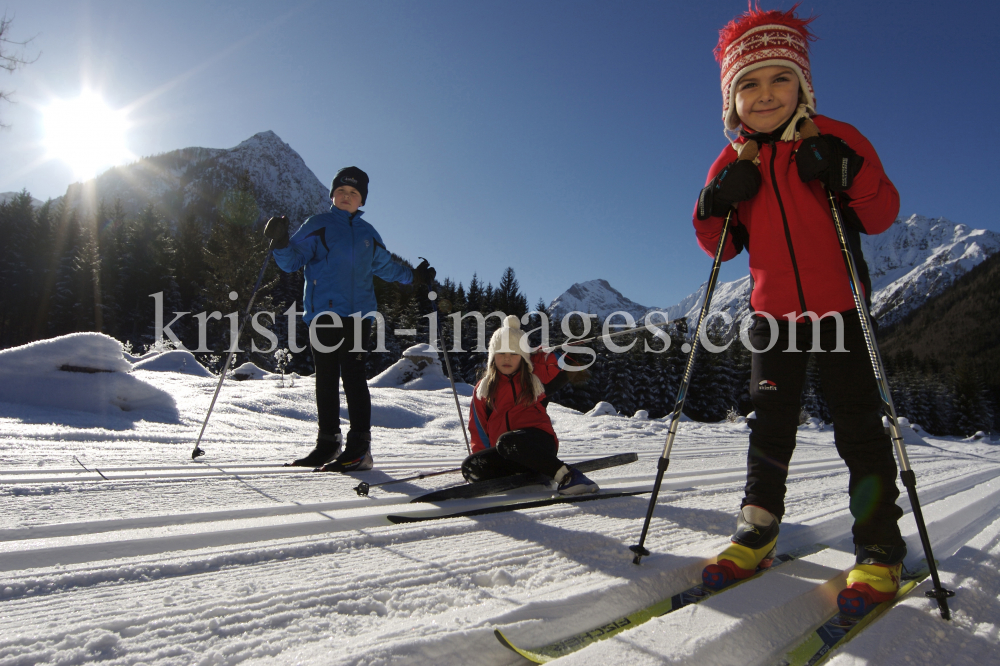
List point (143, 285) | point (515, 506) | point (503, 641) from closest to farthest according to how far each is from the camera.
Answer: point (503, 641) < point (515, 506) < point (143, 285)

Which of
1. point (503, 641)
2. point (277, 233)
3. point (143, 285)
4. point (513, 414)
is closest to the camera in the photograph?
point (503, 641)

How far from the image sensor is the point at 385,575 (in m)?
1.25

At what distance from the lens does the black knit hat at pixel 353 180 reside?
10.8 feet

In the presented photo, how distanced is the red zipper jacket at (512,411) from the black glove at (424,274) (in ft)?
3.80

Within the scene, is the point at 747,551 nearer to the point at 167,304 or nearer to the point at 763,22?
the point at 763,22

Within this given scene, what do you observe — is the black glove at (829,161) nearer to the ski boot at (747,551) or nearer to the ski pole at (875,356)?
the ski pole at (875,356)

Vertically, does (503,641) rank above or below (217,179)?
below

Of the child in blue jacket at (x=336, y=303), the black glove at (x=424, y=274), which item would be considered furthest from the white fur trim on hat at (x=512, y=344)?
the black glove at (x=424, y=274)

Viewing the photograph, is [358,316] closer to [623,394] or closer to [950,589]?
[950,589]

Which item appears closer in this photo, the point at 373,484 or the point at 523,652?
the point at 523,652

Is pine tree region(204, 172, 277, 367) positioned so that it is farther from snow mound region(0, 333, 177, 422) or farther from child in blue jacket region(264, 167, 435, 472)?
child in blue jacket region(264, 167, 435, 472)

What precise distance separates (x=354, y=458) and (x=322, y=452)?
296 mm

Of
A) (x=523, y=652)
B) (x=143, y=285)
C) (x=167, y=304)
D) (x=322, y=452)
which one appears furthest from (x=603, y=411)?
(x=143, y=285)

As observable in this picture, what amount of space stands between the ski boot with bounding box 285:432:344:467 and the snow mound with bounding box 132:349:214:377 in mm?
7454
